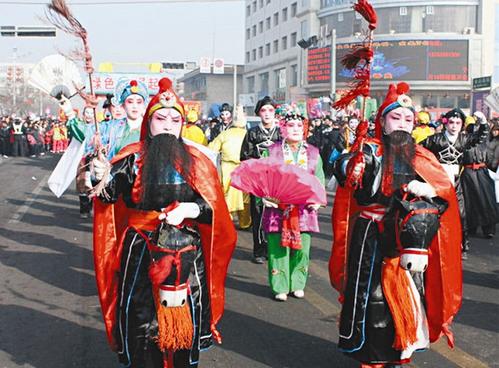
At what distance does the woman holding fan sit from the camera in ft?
20.1

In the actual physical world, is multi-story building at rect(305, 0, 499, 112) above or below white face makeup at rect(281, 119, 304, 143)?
above

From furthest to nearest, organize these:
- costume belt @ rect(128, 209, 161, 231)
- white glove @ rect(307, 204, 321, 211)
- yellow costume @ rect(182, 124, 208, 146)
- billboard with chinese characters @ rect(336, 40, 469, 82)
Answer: billboard with chinese characters @ rect(336, 40, 469, 82)
yellow costume @ rect(182, 124, 208, 146)
white glove @ rect(307, 204, 321, 211)
costume belt @ rect(128, 209, 161, 231)

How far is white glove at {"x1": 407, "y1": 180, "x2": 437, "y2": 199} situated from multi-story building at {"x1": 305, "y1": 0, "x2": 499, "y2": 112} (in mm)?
45636

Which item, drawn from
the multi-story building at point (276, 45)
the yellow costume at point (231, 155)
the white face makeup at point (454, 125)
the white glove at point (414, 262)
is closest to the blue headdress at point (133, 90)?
the white glove at point (414, 262)

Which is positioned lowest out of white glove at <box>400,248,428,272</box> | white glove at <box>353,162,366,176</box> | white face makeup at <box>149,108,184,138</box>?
white glove at <box>400,248,428,272</box>

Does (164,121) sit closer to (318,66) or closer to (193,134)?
(193,134)

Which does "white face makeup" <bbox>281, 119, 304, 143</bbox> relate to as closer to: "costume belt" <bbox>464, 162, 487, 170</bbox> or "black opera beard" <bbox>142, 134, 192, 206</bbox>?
"black opera beard" <bbox>142, 134, 192, 206</bbox>

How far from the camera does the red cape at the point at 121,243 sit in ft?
12.8

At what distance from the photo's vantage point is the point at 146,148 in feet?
12.4

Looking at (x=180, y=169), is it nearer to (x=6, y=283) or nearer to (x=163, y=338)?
(x=163, y=338)

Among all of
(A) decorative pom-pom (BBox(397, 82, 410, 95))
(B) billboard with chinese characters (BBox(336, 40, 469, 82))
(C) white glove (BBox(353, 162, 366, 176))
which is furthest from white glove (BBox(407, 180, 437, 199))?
(B) billboard with chinese characters (BBox(336, 40, 469, 82))

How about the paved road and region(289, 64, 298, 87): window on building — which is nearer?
the paved road

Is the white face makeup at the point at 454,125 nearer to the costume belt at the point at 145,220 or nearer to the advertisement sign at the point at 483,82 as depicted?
the costume belt at the point at 145,220

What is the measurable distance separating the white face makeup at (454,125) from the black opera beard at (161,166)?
520cm
